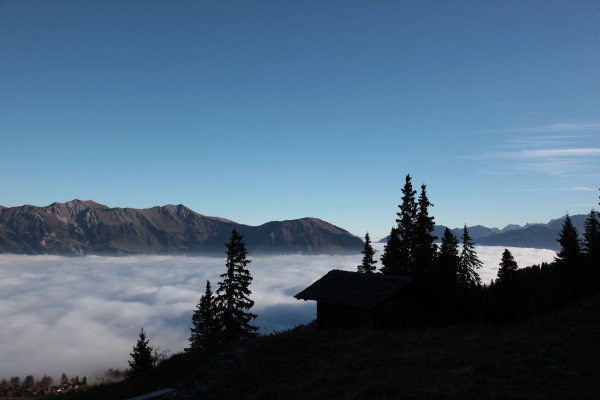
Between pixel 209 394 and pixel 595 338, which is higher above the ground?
pixel 595 338

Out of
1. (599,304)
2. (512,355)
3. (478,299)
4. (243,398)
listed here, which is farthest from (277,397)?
(478,299)

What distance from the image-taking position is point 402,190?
48.7m

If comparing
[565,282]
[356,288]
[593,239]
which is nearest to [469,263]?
[565,282]

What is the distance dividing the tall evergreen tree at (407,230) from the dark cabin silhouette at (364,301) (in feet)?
39.1

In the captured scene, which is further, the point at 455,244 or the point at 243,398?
the point at 455,244

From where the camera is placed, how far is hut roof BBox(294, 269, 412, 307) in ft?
101

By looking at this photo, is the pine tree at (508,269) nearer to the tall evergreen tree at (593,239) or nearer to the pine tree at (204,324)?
the tall evergreen tree at (593,239)

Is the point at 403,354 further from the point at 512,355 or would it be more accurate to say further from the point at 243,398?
the point at 243,398

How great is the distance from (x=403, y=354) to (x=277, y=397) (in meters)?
6.45

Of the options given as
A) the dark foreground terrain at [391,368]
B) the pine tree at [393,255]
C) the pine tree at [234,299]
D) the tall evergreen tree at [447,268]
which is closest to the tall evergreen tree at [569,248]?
the tall evergreen tree at [447,268]

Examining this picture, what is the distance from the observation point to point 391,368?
1622 cm

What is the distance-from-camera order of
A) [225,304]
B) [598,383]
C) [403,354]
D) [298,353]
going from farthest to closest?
[225,304] → [298,353] → [403,354] → [598,383]

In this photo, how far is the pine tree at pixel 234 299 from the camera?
43.0 m

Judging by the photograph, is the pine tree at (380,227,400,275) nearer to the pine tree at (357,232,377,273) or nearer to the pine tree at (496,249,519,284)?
the pine tree at (357,232,377,273)
